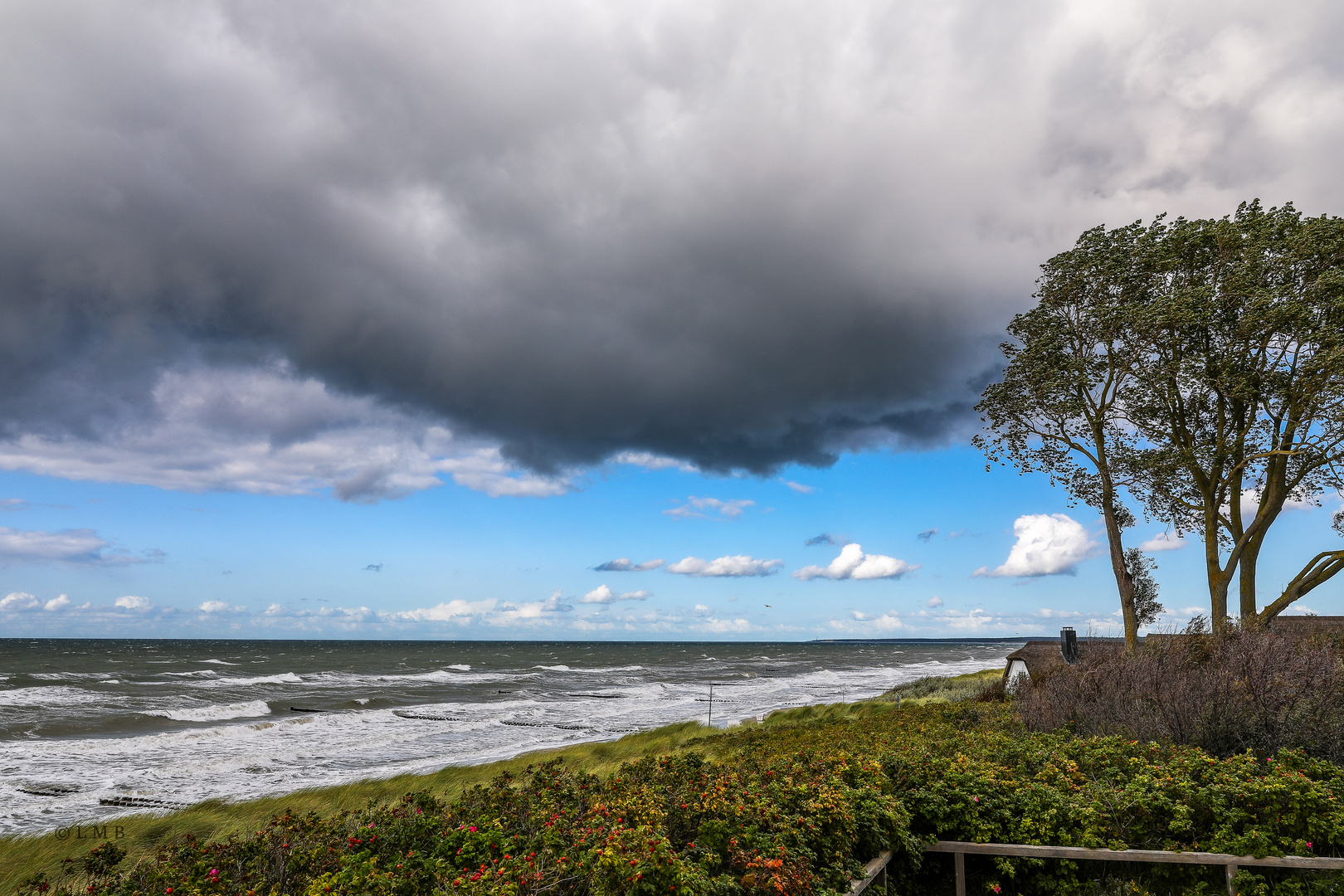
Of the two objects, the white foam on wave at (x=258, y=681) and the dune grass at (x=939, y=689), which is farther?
the white foam on wave at (x=258, y=681)

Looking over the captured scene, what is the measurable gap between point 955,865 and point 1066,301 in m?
17.0

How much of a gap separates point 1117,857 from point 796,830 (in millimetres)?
3199

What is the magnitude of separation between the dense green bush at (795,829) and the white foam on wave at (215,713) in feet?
99.5

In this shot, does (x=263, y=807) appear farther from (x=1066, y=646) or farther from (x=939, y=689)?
(x=939, y=689)

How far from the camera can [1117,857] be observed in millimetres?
6305

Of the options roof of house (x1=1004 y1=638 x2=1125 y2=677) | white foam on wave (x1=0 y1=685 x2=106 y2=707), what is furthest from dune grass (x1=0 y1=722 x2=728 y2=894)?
white foam on wave (x1=0 y1=685 x2=106 y2=707)

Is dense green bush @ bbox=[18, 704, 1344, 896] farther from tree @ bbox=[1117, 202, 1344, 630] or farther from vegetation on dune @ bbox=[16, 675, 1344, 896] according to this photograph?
tree @ bbox=[1117, 202, 1344, 630]

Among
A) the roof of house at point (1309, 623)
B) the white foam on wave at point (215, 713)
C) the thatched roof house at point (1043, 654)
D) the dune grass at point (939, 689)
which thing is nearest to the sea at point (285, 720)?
the white foam on wave at point (215, 713)

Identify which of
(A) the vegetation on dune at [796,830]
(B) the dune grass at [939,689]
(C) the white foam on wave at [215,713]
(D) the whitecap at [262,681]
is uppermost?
(A) the vegetation on dune at [796,830]

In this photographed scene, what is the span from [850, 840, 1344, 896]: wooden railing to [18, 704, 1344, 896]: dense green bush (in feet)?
0.45

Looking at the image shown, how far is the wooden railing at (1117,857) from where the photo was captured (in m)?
6.05

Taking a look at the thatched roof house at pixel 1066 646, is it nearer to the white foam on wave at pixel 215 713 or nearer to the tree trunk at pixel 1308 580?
the tree trunk at pixel 1308 580

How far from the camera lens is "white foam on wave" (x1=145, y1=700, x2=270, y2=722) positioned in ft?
102

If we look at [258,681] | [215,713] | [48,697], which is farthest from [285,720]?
[258,681]
